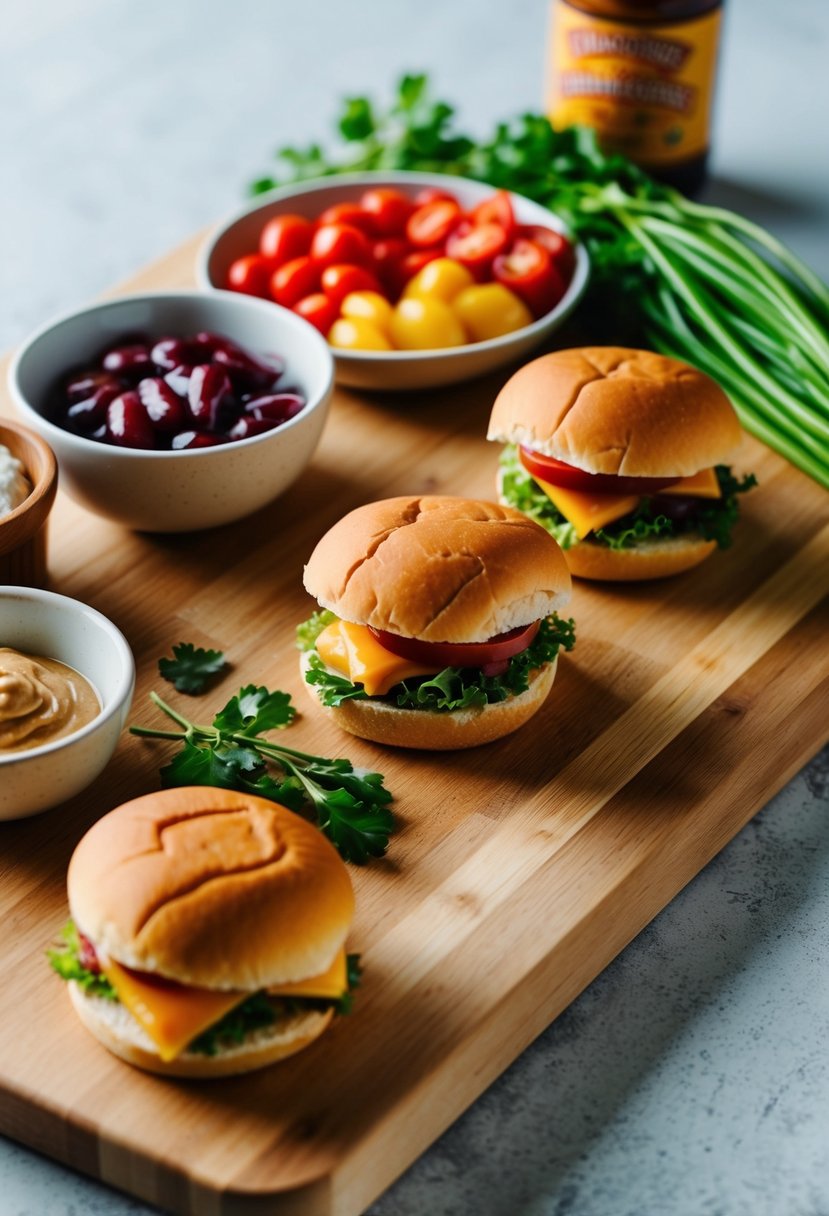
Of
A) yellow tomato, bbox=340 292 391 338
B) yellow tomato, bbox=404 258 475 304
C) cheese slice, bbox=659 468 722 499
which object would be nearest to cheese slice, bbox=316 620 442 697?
cheese slice, bbox=659 468 722 499

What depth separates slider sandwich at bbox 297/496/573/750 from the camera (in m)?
3.14

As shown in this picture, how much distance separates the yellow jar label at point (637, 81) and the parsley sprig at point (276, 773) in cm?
263

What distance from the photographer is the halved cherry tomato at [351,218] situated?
4641mm

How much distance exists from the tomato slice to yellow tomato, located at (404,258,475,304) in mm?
1443

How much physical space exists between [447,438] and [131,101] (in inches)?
114

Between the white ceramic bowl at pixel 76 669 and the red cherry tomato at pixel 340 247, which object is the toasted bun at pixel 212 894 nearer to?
the white ceramic bowl at pixel 76 669

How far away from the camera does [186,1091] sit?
2.59m

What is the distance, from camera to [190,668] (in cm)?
346

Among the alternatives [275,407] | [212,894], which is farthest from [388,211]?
[212,894]

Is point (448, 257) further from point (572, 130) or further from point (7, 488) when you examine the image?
point (7, 488)

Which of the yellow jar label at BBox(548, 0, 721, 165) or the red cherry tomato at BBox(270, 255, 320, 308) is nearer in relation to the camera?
the red cherry tomato at BBox(270, 255, 320, 308)

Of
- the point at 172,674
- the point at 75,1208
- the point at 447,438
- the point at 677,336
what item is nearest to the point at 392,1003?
the point at 75,1208

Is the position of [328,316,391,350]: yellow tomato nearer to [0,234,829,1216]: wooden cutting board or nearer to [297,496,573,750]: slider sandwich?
[0,234,829,1216]: wooden cutting board

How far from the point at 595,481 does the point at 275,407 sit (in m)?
0.79
